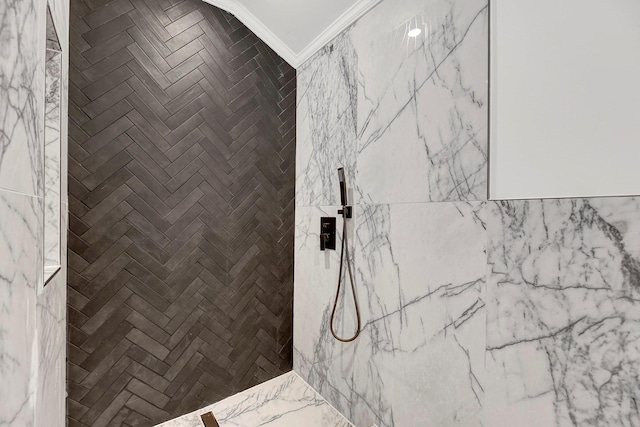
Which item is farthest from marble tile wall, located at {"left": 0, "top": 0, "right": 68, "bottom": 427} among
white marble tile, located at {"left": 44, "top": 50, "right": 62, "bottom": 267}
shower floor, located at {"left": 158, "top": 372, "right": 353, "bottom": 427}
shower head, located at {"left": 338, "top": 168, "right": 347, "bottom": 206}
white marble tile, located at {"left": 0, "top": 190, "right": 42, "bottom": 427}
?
shower head, located at {"left": 338, "top": 168, "right": 347, "bottom": 206}

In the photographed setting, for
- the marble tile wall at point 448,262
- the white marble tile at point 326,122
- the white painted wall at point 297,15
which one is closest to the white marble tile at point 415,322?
the marble tile wall at point 448,262

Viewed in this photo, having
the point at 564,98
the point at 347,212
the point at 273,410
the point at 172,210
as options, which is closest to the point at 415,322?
the point at 347,212

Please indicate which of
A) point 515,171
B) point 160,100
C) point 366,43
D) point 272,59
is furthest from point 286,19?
point 515,171

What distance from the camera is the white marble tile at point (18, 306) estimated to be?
17.6 inches

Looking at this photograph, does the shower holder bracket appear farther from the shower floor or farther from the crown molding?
the shower floor

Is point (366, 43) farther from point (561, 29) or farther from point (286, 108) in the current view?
point (561, 29)

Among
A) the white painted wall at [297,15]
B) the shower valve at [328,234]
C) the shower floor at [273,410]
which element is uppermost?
the white painted wall at [297,15]

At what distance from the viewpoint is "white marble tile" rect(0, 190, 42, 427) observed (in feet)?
1.47

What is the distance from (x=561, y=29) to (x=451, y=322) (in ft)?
3.55

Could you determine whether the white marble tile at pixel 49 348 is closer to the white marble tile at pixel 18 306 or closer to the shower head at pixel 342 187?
the white marble tile at pixel 18 306

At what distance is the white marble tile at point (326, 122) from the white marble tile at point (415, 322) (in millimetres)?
366

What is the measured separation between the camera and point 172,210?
1.56 metres

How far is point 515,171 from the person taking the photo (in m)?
0.93

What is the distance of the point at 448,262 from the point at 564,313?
38 cm
